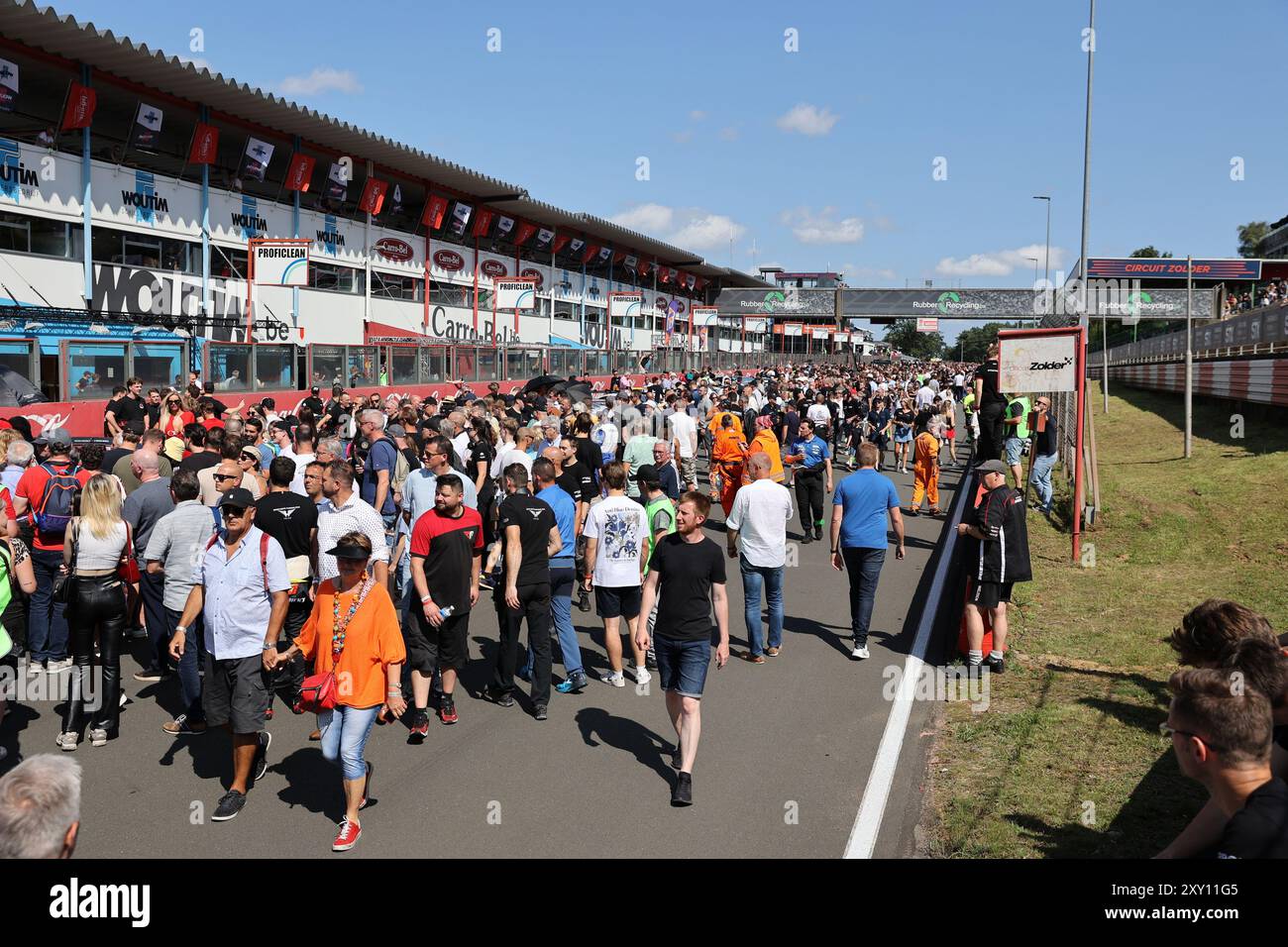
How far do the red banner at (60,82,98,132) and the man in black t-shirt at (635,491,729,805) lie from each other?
21.0m

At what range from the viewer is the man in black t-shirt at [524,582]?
7.30 meters

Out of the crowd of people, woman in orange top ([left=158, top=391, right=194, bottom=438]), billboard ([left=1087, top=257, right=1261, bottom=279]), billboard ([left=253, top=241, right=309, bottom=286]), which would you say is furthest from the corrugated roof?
billboard ([left=1087, top=257, right=1261, bottom=279])

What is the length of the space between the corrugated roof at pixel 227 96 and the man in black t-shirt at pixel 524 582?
18214mm

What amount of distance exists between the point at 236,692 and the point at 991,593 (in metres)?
5.91

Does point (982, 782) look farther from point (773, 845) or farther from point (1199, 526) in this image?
point (1199, 526)

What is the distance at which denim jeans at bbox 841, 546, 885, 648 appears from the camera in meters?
8.88

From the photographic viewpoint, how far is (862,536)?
9.01m

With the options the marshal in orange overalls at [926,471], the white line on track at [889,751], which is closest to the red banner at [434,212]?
the marshal in orange overalls at [926,471]

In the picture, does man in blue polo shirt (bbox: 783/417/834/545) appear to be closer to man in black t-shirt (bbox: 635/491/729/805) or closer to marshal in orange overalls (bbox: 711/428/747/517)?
marshal in orange overalls (bbox: 711/428/747/517)

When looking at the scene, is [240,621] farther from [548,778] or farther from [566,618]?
[566,618]

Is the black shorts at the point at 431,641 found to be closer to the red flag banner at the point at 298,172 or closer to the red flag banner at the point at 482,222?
the red flag banner at the point at 298,172

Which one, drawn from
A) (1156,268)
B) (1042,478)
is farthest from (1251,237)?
(1042,478)

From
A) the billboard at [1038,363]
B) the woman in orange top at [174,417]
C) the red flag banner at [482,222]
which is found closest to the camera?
the woman in orange top at [174,417]

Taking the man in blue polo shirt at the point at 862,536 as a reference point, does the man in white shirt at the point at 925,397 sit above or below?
above
